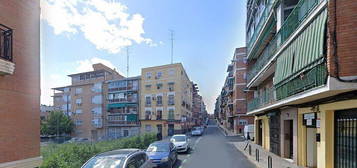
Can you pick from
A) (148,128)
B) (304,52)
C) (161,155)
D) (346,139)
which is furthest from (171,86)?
(346,139)

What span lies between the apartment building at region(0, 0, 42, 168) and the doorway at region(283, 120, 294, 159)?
13.9 meters

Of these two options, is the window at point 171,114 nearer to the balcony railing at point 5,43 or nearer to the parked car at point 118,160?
the parked car at point 118,160

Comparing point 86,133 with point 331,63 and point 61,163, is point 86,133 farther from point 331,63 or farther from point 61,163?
point 331,63

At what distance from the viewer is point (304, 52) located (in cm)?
839

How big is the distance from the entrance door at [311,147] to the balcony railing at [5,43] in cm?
1331

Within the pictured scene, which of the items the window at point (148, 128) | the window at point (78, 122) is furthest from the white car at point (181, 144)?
the window at point (78, 122)

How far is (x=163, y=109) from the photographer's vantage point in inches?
1922

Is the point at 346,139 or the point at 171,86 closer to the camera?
the point at 346,139

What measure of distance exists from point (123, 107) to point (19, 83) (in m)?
Answer: 46.6

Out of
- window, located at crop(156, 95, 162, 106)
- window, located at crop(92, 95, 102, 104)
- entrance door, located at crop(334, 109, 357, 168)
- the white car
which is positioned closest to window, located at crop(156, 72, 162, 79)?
window, located at crop(156, 95, 162, 106)

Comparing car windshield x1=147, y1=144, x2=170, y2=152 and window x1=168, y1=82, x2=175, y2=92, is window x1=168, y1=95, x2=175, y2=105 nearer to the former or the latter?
window x1=168, y1=82, x2=175, y2=92

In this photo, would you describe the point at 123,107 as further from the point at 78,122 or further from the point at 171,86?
the point at 78,122

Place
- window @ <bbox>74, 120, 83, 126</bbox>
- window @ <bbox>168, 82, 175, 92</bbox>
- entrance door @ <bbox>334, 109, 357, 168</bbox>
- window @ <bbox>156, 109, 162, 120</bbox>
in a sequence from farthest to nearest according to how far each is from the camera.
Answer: window @ <bbox>74, 120, 83, 126</bbox>, window @ <bbox>168, 82, 175, 92</bbox>, window @ <bbox>156, 109, 162, 120</bbox>, entrance door @ <bbox>334, 109, 357, 168</bbox>

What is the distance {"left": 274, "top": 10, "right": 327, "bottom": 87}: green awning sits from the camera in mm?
7131
